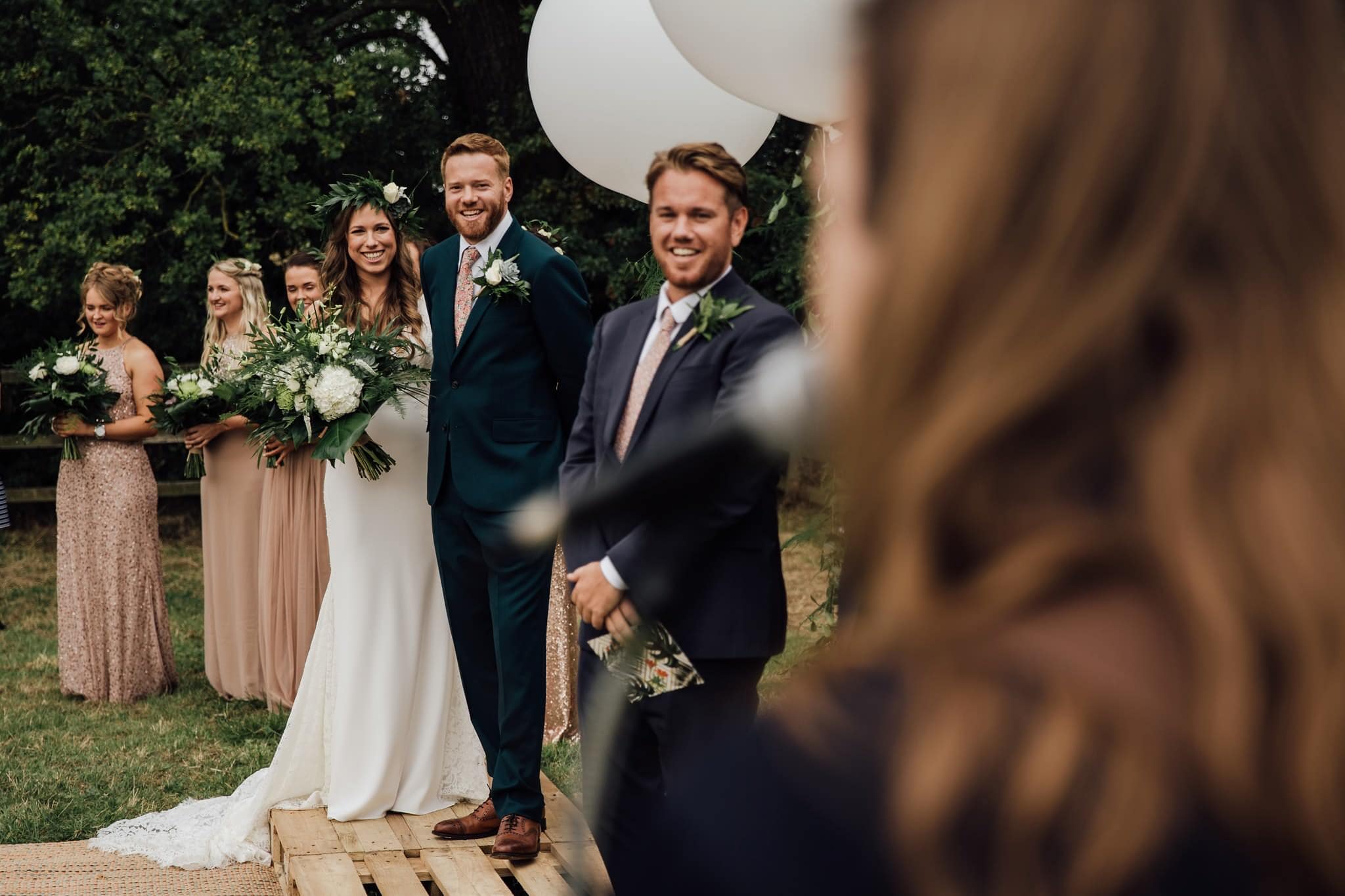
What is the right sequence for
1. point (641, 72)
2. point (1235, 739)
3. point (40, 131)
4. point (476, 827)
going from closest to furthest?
1. point (1235, 739)
2. point (641, 72)
3. point (476, 827)
4. point (40, 131)

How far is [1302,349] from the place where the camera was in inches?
27.0

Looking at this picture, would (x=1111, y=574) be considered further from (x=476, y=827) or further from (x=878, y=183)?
(x=476, y=827)

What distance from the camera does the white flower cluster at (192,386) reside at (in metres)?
7.12

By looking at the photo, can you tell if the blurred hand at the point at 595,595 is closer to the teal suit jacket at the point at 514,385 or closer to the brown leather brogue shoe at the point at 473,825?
the teal suit jacket at the point at 514,385

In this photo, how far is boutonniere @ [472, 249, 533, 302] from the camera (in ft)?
Result: 14.8

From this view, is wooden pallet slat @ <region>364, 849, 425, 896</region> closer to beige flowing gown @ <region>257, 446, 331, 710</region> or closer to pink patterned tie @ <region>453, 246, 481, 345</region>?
pink patterned tie @ <region>453, 246, 481, 345</region>

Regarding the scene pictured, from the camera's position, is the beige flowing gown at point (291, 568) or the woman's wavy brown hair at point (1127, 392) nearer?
the woman's wavy brown hair at point (1127, 392)

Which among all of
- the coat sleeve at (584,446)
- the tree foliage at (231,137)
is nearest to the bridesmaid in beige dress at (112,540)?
the tree foliage at (231,137)

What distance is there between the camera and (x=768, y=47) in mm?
3309

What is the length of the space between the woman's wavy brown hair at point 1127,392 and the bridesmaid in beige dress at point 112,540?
7218 millimetres

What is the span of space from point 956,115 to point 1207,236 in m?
0.13

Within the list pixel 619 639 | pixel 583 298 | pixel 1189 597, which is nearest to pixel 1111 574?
pixel 1189 597

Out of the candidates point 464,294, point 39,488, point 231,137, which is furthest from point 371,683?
point 39,488

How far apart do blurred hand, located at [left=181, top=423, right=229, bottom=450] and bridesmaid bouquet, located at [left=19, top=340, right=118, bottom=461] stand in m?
0.45
